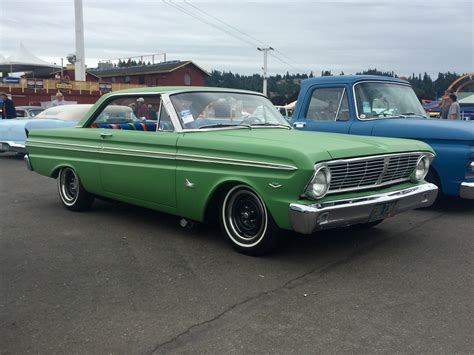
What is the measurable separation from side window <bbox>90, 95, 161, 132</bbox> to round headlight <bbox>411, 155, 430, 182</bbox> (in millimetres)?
2675

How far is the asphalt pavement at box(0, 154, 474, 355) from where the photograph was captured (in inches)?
114

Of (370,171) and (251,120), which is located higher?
(251,120)

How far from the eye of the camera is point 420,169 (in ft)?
16.2

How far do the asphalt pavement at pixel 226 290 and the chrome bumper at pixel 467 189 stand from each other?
1.35 feet

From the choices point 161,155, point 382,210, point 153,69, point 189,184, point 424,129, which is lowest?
point 382,210

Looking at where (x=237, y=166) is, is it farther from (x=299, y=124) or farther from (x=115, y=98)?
(x=299, y=124)

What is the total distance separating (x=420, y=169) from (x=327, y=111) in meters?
2.46

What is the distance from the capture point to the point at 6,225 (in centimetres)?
559

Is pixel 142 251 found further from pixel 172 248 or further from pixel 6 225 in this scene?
pixel 6 225

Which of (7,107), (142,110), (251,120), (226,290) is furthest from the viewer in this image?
(7,107)

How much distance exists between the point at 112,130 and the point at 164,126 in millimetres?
869

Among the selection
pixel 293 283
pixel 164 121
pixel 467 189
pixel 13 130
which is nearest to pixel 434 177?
pixel 467 189

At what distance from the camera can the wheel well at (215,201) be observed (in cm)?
445

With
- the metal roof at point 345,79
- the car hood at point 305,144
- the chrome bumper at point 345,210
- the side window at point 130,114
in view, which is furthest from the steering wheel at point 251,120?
the metal roof at point 345,79
